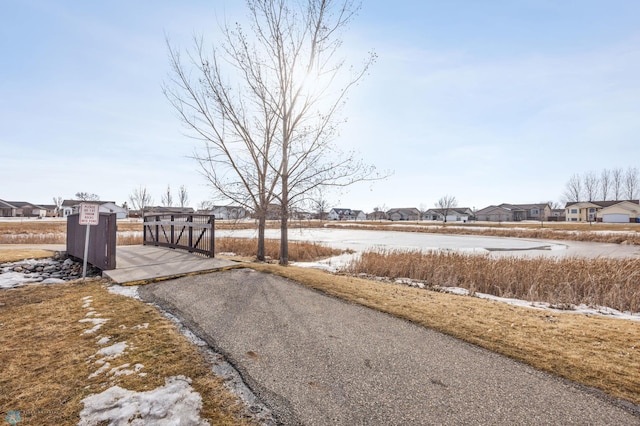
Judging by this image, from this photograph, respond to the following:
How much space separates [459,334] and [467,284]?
19.0ft

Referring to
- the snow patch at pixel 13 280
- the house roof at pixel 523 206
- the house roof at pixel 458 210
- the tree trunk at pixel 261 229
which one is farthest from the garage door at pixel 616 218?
the snow patch at pixel 13 280

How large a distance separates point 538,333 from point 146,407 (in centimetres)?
479

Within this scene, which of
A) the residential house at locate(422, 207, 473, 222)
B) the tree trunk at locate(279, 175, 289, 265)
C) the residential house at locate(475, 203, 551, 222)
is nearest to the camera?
the tree trunk at locate(279, 175, 289, 265)

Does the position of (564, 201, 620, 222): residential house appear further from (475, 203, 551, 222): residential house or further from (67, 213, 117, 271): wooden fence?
(67, 213, 117, 271): wooden fence

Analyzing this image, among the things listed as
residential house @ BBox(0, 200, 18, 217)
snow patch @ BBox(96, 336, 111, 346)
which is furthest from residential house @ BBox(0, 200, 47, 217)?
snow patch @ BBox(96, 336, 111, 346)

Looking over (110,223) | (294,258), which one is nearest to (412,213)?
(294,258)

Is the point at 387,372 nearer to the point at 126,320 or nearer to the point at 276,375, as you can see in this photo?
the point at 276,375

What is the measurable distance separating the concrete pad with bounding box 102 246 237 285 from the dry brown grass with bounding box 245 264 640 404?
317cm

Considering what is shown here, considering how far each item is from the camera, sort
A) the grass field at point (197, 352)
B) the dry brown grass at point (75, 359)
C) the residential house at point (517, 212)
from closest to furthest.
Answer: the dry brown grass at point (75, 359) → the grass field at point (197, 352) → the residential house at point (517, 212)

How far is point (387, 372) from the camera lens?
3127 millimetres

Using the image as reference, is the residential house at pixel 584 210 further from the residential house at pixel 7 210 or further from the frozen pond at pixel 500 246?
the residential house at pixel 7 210

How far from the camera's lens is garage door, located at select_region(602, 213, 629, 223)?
57.6 m

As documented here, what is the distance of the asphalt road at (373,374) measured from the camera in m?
2.47

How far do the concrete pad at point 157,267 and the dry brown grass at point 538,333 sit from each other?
317cm
